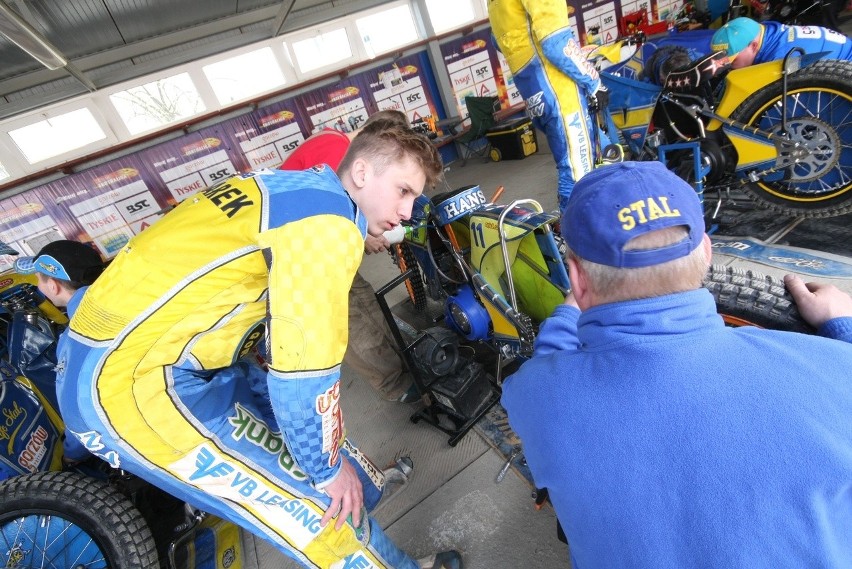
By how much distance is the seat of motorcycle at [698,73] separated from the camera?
2.59 metres

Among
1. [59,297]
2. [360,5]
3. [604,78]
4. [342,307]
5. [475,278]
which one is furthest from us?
[360,5]

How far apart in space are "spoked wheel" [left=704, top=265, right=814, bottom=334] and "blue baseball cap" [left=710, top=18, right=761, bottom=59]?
2191mm

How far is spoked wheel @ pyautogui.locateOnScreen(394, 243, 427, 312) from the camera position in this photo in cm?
294

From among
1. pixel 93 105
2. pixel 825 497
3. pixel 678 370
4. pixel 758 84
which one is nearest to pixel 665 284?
pixel 678 370

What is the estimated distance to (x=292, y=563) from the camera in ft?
6.04

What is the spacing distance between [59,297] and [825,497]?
223 cm

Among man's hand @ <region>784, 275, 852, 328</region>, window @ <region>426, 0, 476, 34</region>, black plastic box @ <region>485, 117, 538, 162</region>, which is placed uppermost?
window @ <region>426, 0, 476, 34</region>

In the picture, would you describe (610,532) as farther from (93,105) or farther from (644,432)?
(93,105)

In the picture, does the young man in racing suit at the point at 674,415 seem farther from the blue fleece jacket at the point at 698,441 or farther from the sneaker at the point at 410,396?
the sneaker at the point at 410,396

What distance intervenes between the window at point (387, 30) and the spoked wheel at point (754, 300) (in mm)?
8231

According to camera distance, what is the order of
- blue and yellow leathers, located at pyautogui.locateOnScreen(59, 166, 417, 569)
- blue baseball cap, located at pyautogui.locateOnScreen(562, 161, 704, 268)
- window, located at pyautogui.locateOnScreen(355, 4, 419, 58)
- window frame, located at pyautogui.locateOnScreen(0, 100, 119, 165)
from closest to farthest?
blue baseball cap, located at pyautogui.locateOnScreen(562, 161, 704, 268) < blue and yellow leathers, located at pyautogui.locateOnScreen(59, 166, 417, 569) < window frame, located at pyautogui.locateOnScreen(0, 100, 119, 165) < window, located at pyautogui.locateOnScreen(355, 4, 419, 58)

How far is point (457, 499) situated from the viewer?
1.80m

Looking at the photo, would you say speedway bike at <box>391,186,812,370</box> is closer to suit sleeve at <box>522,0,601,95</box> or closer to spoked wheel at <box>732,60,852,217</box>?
suit sleeve at <box>522,0,601,95</box>

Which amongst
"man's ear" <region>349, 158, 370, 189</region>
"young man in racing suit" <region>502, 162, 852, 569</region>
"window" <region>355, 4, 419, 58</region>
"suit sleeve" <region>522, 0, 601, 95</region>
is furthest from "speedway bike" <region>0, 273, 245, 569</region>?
"window" <region>355, 4, 419, 58</region>
